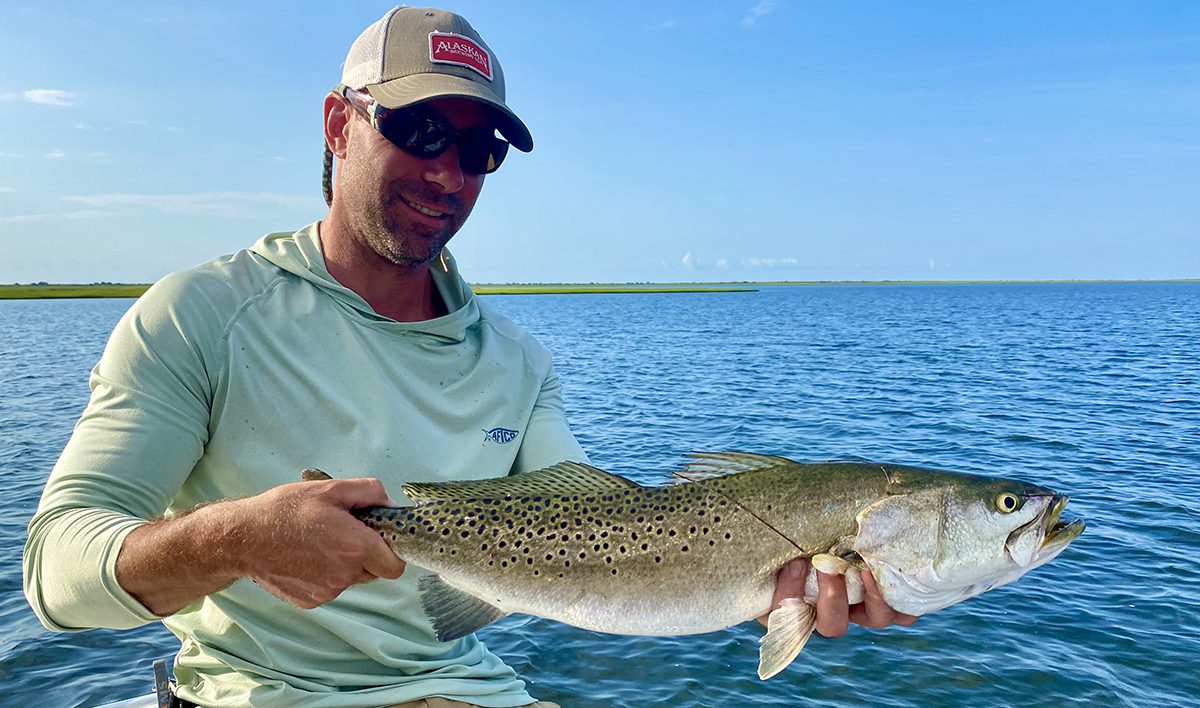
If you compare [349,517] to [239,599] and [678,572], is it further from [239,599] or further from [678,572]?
[678,572]

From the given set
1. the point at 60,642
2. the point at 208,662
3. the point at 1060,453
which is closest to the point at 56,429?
the point at 60,642

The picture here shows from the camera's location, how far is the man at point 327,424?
262 cm

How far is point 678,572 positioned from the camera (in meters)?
3.36

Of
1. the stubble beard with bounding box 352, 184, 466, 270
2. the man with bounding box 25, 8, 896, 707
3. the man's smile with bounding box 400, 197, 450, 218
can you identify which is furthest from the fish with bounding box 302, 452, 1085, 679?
the man's smile with bounding box 400, 197, 450, 218

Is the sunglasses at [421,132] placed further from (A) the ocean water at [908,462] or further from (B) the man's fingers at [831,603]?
(B) the man's fingers at [831,603]

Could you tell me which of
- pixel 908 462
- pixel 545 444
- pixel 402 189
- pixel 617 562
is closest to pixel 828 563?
pixel 617 562

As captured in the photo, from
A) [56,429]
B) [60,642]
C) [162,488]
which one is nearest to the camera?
[162,488]

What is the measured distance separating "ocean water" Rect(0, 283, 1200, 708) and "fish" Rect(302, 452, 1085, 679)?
1.44 ft

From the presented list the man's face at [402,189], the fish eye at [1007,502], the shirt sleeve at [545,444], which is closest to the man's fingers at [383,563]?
the shirt sleeve at [545,444]

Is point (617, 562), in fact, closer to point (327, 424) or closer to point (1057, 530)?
point (327, 424)

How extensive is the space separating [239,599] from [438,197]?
5.81 feet

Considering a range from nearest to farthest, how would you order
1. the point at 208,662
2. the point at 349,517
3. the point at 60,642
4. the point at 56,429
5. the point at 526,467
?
the point at 349,517 → the point at 208,662 → the point at 526,467 → the point at 60,642 → the point at 56,429

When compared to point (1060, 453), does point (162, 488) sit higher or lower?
higher

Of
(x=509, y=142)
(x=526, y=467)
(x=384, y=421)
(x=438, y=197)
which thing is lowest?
(x=526, y=467)
